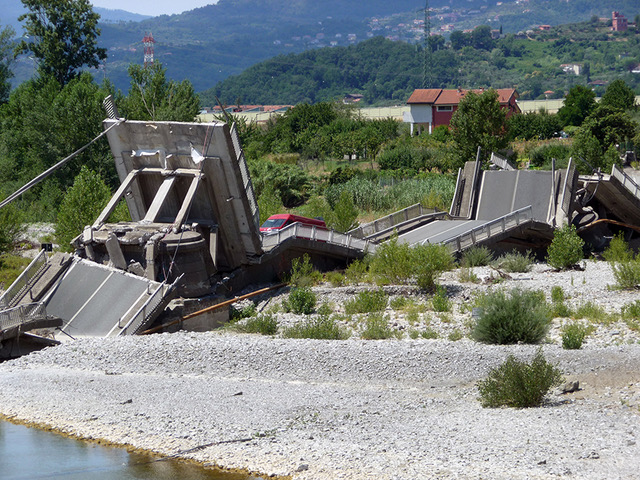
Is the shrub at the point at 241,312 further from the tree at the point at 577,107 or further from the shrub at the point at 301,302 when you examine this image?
the tree at the point at 577,107

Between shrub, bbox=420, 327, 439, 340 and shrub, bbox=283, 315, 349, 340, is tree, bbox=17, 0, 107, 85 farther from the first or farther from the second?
shrub, bbox=420, 327, 439, 340

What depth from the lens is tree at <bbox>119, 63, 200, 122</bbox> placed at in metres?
59.0

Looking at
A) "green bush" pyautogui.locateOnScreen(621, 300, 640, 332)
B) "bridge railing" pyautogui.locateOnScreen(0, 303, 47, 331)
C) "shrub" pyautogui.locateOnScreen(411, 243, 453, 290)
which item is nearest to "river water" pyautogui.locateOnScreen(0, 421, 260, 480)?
"bridge railing" pyautogui.locateOnScreen(0, 303, 47, 331)

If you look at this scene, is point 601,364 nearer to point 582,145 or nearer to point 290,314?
point 290,314

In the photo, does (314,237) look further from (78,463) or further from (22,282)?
(78,463)

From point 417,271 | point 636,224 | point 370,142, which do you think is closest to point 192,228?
point 417,271

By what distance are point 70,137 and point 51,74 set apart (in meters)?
17.9

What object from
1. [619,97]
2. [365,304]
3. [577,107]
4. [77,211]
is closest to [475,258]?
[365,304]

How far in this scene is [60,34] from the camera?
239 ft

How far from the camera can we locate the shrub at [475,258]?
2778cm

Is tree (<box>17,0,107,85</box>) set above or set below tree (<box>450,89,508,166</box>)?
above

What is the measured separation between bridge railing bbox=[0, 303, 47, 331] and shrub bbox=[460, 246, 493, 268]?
13.6 meters

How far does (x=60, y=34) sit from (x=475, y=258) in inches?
2180

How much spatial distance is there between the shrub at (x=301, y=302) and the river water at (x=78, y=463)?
30.8 feet
